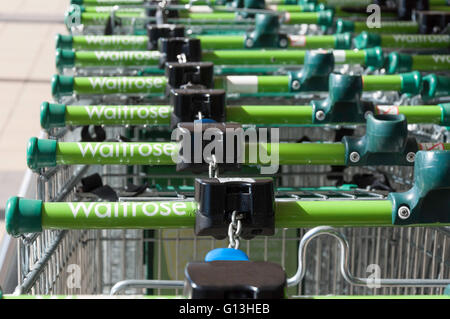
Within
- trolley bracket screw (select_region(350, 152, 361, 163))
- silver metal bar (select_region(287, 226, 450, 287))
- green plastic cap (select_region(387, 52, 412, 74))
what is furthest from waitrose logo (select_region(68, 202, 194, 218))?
green plastic cap (select_region(387, 52, 412, 74))

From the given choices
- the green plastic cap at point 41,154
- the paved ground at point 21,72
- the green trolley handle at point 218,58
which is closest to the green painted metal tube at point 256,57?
the green trolley handle at point 218,58

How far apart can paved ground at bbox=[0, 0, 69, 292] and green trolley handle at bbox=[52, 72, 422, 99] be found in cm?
159

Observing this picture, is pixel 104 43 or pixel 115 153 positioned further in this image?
pixel 104 43

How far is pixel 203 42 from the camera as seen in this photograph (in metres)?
2.87

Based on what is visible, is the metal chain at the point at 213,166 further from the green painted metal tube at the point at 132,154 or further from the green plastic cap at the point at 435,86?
the green plastic cap at the point at 435,86

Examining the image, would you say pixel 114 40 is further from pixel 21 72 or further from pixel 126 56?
pixel 21 72

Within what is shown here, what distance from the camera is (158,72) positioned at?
117 inches

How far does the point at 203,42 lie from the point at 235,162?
1.20 m

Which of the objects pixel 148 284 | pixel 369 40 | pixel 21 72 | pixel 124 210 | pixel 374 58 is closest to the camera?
pixel 148 284

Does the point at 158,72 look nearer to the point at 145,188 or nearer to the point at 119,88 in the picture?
the point at 119,88

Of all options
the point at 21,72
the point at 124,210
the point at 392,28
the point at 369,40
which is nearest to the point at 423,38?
the point at 369,40

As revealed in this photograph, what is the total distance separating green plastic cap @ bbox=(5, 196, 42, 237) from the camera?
1.49 metres

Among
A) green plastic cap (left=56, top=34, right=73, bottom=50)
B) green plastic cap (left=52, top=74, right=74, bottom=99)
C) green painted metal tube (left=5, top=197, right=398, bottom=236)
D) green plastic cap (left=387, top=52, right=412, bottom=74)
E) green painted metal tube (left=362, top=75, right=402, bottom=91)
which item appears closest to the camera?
green painted metal tube (left=5, top=197, right=398, bottom=236)

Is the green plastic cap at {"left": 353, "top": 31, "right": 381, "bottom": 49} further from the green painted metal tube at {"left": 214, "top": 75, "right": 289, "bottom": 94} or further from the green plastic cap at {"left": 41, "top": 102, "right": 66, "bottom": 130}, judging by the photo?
the green plastic cap at {"left": 41, "top": 102, "right": 66, "bottom": 130}
